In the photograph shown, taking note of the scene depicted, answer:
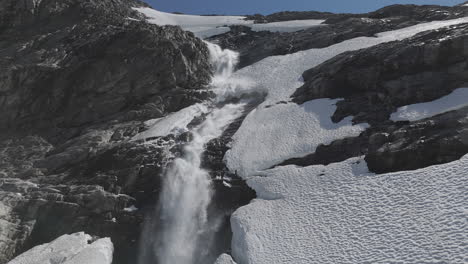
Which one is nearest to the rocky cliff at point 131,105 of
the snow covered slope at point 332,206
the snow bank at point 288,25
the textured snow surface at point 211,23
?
the snow covered slope at point 332,206

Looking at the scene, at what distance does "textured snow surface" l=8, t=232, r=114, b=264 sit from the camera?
17.9m

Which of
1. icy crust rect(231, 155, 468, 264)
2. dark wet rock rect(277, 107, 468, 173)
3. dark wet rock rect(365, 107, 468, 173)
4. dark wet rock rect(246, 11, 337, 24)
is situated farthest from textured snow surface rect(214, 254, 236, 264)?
dark wet rock rect(246, 11, 337, 24)

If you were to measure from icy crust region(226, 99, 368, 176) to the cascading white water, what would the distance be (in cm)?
202

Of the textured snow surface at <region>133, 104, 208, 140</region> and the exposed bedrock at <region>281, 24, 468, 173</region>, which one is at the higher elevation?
the exposed bedrock at <region>281, 24, 468, 173</region>

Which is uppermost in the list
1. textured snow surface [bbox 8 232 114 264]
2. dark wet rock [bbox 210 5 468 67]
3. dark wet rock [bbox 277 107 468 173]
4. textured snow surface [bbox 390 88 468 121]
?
dark wet rock [bbox 210 5 468 67]

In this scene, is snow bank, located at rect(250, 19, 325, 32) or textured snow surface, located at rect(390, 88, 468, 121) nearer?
textured snow surface, located at rect(390, 88, 468, 121)

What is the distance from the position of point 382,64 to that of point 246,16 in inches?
1468

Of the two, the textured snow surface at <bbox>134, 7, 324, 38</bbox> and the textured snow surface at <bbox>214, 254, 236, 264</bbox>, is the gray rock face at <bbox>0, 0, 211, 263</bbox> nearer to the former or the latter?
the textured snow surface at <bbox>214, 254, 236, 264</bbox>

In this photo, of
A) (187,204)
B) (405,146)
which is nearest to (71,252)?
(187,204)

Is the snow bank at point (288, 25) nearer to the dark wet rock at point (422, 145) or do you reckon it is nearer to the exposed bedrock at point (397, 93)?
the exposed bedrock at point (397, 93)

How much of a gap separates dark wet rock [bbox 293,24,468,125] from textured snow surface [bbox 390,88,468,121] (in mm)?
465

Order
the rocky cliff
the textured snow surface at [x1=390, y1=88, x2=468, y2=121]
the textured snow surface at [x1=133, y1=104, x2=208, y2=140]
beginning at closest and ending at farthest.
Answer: the textured snow surface at [x1=390, y1=88, x2=468, y2=121], the rocky cliff, the textured snow surface at [x1=133, y1=104, x2=208, y2=140]

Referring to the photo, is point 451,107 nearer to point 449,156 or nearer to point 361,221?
point 449,156

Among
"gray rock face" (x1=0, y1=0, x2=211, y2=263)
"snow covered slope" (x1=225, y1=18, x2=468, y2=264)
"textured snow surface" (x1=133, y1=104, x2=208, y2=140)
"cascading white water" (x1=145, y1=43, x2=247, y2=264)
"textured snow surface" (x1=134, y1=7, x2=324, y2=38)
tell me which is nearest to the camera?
"snow covered slope" (x1=225, y1=18, x2=468, y2=264)
